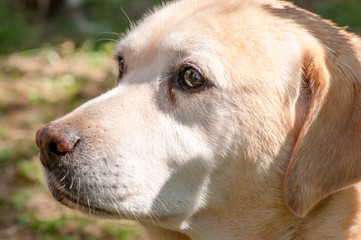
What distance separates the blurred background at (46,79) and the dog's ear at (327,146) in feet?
5.26

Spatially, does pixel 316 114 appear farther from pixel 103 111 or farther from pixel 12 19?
pixel 12 19

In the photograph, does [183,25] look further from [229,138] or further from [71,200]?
[71,200]

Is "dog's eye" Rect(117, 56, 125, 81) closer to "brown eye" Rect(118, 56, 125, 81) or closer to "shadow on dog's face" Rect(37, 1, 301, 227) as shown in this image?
"brown eye" Rect(118, 56, 125, 81)

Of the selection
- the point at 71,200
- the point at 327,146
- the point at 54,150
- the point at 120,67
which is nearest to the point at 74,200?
the point at 71,200

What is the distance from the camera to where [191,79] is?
10.3 ft

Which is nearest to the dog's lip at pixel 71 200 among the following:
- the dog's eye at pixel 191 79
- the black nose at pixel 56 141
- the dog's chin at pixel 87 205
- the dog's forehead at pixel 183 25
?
the dog's chin at pixel 87 205

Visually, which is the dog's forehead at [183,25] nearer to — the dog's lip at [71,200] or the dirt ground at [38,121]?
the dog's lip at [71,200]

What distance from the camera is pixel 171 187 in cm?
309

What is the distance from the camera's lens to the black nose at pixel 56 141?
9.59 feet

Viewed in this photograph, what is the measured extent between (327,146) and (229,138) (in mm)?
529

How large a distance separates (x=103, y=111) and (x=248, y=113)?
2.64ft

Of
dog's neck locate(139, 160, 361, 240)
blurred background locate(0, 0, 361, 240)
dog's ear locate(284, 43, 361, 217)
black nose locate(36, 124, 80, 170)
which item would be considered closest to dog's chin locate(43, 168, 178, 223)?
black nose locate(36, 124, 80, 170)

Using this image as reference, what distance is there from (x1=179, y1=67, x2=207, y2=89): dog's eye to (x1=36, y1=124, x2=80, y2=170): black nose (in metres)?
0.67

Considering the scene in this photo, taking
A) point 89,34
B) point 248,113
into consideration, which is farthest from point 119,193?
point 89,34
